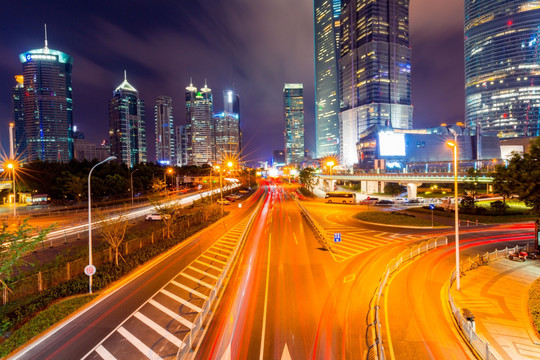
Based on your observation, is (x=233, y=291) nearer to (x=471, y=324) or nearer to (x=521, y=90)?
(x=471, y=324)

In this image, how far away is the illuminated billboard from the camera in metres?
128

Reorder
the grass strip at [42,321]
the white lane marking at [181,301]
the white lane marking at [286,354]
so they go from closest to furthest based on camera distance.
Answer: the white lane marking at [286,354] < the grass strip at [42,321] < the white lane marking at [181,301]

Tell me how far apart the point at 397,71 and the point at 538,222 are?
597ft

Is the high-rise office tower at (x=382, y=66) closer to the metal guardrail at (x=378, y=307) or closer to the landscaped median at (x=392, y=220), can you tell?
the landscaped median at (x=392, y=220)

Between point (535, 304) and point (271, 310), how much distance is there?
46.1 feet

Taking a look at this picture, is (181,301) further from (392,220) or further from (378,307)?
(392,220)

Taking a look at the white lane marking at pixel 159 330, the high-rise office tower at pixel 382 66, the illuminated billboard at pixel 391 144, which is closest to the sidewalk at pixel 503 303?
the white lane marking at pixel 159 330

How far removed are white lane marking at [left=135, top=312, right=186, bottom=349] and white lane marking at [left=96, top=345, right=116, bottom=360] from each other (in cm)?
200

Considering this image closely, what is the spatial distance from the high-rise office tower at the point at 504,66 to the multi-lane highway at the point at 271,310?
19172 centimetres

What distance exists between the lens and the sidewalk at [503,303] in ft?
37.1

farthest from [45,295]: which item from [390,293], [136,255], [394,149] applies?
[394,149]

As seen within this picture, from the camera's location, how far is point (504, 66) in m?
170

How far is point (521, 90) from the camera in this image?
541ft

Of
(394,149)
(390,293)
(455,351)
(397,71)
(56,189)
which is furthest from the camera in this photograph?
(397,71)
